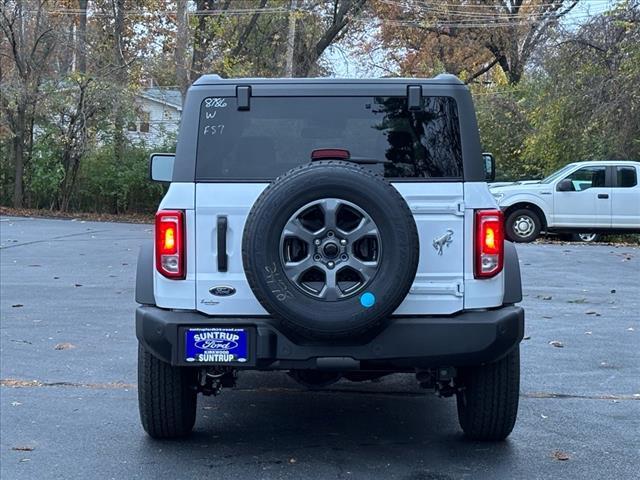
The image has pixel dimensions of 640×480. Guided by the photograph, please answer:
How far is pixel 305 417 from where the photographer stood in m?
6.01

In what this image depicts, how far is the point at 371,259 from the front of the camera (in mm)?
4457

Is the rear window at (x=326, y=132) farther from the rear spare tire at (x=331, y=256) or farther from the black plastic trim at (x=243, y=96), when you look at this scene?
the rear spare tire at (x=331, y=256)

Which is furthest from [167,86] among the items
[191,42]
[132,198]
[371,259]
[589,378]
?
[371,259]

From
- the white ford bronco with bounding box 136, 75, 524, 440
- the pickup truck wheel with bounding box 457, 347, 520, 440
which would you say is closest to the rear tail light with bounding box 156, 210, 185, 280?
the white ford bronco with bounding box 136, 75, 524, 440

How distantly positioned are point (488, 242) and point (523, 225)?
49.1 feet

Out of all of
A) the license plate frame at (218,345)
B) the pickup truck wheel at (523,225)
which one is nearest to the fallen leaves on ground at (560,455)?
the license plate frame at (218,345)

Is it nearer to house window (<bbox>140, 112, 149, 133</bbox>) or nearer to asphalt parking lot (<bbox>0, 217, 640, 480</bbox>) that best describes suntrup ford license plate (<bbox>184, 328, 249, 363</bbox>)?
asphalt parking lot (<bbox>0, 217, 640, 480</bbox>)

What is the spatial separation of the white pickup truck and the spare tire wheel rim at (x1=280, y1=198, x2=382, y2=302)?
15075 millimetres

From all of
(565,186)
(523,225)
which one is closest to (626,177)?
(565,186)

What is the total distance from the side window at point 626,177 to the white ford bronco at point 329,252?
14781mm

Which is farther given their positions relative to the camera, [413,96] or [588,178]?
[588,178]

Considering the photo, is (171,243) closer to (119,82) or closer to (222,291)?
→ (222,291)

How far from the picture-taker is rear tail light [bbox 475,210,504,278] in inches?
185

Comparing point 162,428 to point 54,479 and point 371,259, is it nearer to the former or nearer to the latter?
point 54,479
